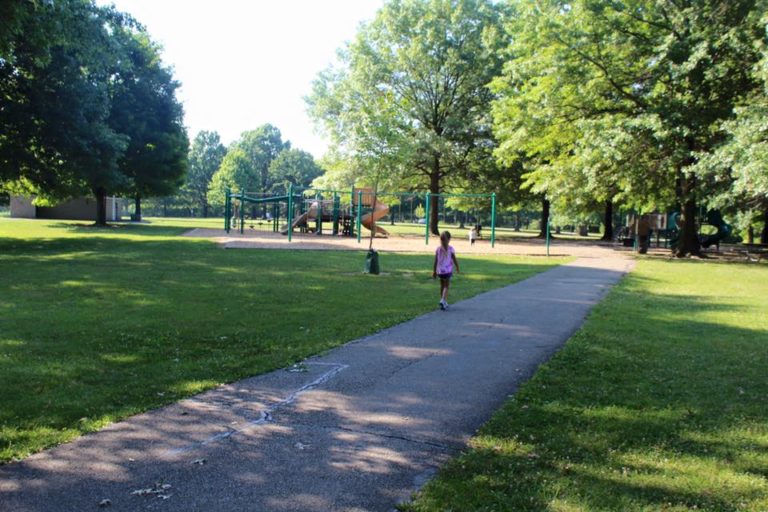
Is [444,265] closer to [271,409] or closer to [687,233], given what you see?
[271,409]

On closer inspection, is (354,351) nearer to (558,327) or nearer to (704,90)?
(558,327)

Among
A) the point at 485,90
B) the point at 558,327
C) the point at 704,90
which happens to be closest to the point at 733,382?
the point at 558,327

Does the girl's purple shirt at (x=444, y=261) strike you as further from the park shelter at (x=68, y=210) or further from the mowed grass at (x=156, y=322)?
the park shelter at (x=68, y=210)

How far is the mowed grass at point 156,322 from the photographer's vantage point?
5.54 meters

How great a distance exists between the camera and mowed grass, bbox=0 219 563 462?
218 inches

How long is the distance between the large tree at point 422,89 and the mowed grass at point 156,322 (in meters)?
24.9

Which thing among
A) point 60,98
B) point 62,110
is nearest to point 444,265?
point 62,110

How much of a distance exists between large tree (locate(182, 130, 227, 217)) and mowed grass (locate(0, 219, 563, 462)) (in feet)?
329

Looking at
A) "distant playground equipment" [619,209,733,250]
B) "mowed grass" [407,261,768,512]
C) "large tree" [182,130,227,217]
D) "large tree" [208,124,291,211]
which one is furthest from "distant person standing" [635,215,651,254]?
"large tree" [182,130,227,217]

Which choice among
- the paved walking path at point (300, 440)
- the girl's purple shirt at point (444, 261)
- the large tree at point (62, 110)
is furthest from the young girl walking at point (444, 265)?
the large tree at point (62, 110)

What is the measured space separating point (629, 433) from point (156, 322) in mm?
6987

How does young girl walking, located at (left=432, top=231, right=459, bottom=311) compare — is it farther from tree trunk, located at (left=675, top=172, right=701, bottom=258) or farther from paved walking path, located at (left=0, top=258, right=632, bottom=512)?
tree trunk, located at (left=675, top=172, right=701, bottom=258)

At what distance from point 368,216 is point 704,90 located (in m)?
20.8

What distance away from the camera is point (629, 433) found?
16.2 feet
